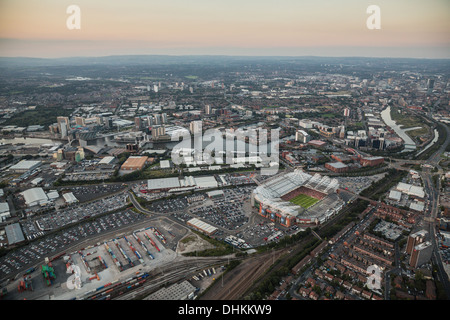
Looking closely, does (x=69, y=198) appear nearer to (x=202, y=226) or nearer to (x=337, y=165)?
(x=202, y=226)

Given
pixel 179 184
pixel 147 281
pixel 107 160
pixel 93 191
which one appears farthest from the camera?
pixel 107 160

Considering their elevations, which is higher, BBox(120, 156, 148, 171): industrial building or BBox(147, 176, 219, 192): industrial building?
BBox(120, 156, 148, 171): industrial building

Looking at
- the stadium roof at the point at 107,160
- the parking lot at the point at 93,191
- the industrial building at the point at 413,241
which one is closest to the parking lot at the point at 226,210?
the parking lot at the point at 93,191

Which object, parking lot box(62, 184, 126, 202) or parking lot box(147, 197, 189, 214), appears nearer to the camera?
parking lot box(147, 197, 189, 214)

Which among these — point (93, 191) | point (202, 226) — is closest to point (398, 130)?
point (202, 226)

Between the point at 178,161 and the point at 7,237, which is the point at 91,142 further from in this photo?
the point at 7,237

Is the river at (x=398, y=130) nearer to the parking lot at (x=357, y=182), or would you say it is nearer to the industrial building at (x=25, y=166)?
the parking lot at (x=357, y=182)

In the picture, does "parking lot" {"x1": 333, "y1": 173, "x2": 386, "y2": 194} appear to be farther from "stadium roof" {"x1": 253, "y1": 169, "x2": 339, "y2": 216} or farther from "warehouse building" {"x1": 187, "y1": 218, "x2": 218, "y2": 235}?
"warehouse building" {"x1": 187, "y1": 218, "x2": 218, "y2": 235}

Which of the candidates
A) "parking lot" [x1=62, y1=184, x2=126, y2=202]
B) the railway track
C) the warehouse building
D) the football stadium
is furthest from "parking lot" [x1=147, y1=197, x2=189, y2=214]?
the railway track
